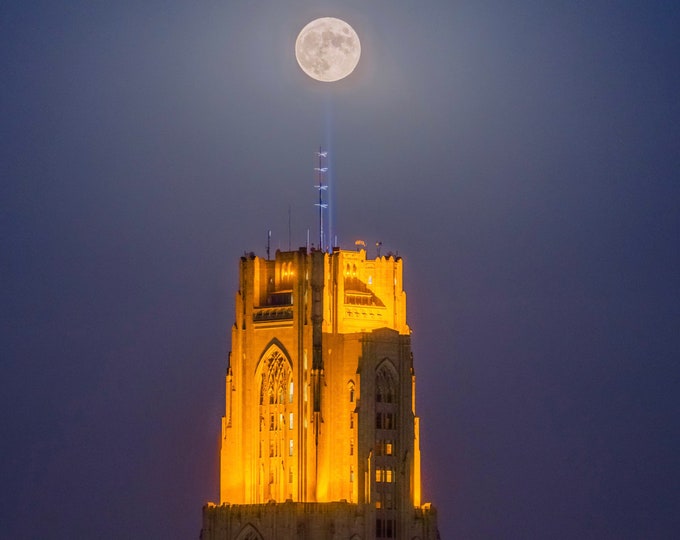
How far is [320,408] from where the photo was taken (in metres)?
161

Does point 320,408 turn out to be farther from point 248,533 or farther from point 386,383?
point 248,533

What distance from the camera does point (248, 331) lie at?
165 m

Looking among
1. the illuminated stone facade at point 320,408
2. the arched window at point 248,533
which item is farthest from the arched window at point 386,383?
the arched window at point 248,533


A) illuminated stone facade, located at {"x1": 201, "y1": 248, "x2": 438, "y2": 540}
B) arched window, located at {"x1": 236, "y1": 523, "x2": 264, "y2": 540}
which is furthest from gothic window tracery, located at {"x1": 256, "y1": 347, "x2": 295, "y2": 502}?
arched window, located at {"x1": 236, "y1": 523, "x2": 264, "y2": 540}

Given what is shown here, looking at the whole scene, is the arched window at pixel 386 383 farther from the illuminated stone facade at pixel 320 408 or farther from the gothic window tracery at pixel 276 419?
the gothic window tracery at pixel 276 419

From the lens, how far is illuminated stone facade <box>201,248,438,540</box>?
521ft

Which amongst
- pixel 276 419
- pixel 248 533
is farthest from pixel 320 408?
pixel 248 533

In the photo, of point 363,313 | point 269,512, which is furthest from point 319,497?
point 363,313

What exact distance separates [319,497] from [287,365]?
31.8 ft

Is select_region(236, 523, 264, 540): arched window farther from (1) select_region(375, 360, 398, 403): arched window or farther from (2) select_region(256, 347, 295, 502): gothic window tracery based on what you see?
(1) select_region(375, 360, 398, 403): arched window

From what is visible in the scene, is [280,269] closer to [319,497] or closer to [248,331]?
[248,331]

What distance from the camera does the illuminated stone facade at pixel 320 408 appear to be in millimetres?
158750

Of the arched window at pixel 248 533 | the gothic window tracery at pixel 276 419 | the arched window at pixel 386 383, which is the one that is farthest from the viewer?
the arched window at pixel 386 383

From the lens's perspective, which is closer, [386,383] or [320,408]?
[320,408]
